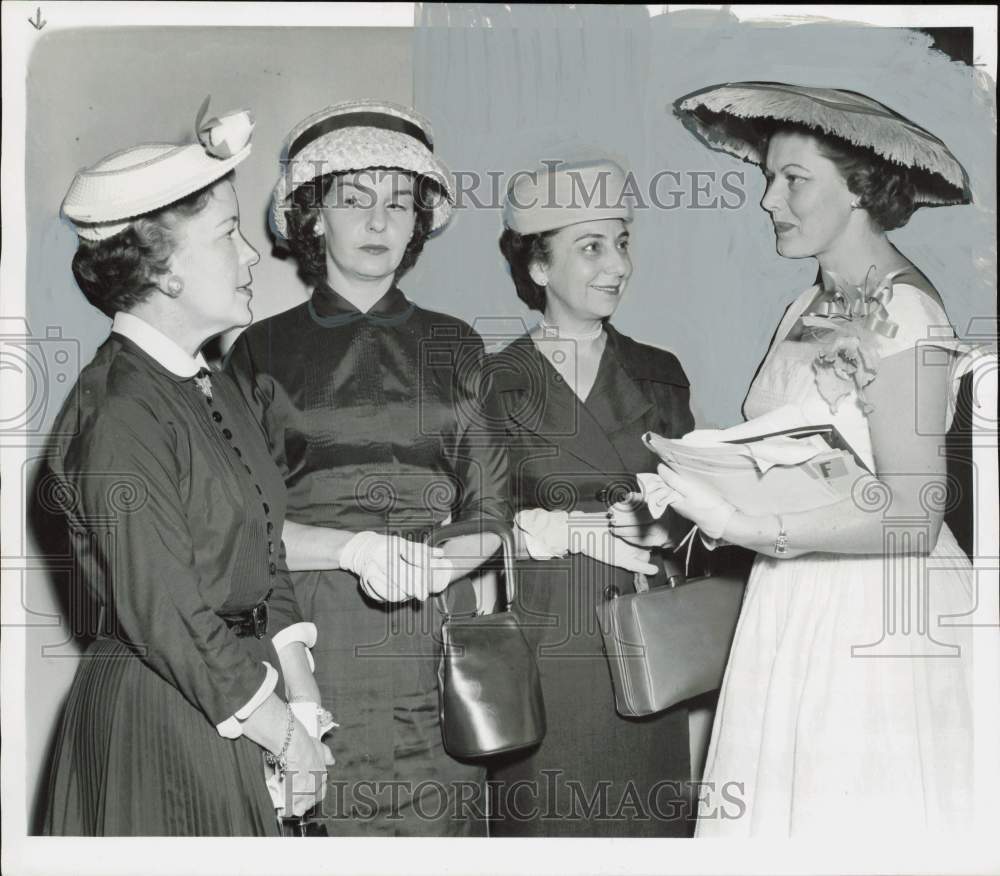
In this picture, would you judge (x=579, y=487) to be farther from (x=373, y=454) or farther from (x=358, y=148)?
(x=358, y=148)

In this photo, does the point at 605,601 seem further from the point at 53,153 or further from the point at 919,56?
the point at 53,153

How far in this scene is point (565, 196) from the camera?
2.82 metres

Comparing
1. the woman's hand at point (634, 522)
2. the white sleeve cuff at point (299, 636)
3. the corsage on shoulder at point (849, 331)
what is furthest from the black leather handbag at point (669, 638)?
the white sleeve cuff at point (299, 636)

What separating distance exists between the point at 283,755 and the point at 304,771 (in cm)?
9

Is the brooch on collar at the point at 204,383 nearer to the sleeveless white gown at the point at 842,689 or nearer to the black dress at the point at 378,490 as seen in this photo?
the black dress at the point at 378,490

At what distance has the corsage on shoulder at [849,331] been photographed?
9.03 feet

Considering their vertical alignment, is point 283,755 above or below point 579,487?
below

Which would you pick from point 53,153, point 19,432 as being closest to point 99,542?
point 19,432

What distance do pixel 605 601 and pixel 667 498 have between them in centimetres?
29

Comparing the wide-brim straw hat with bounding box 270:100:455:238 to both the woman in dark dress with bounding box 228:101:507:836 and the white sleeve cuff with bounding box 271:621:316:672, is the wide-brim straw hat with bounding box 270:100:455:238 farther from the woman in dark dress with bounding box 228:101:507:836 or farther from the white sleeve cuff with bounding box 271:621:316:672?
the white sleeve cuff with bounding box 271:621:316:672

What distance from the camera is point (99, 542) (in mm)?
2719

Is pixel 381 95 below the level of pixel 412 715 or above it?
above

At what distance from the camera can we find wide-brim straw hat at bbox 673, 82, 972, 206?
2.80 m

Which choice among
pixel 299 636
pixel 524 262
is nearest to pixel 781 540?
pixel 524 262
